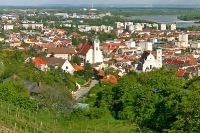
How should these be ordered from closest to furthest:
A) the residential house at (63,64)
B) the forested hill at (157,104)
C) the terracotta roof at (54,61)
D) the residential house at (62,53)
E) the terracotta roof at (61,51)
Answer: the forested hill at (157,104)
the residential house at (63,64)
the terracotta roof at (54,61)
the residential house at (62,53)
the terracotta roof at (61,51)

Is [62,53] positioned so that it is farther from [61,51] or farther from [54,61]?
[54,61]

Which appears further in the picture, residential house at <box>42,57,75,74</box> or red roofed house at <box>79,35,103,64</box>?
red roofed house at <box>79,35,103,64</box>

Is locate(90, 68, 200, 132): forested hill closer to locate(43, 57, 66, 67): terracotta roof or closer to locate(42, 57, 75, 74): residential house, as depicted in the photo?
locate(42, 57, 75, 74): residential house

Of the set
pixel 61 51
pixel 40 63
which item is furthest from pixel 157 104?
pixel 61 51

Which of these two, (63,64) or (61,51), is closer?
(63,64)

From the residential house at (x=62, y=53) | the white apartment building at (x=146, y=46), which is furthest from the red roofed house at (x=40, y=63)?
the white apartment building at (x=146, y=46)

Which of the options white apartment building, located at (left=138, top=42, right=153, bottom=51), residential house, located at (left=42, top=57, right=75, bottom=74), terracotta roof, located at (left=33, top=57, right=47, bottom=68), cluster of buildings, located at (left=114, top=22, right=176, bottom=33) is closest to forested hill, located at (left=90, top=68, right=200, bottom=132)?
terracotta roof, located at (left=33, top=57, right=47, bottom=68)

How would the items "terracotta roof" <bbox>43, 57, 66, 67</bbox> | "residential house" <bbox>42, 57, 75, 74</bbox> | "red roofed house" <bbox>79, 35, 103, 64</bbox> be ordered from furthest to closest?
"red roofed house" <bbox>79, 35, 103, 64</bbox> < "terracotta roof" <bbox>43, 57, 66, 67</bbox> < "residential house" <bbox>42, 57, 75, 74</bbox>

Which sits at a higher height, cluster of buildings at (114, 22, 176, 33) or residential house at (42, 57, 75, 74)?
residential house at (42, 57, 75, 74)

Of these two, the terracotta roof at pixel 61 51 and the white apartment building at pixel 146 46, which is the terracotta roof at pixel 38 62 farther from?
the white apartment building at pixel 146 46

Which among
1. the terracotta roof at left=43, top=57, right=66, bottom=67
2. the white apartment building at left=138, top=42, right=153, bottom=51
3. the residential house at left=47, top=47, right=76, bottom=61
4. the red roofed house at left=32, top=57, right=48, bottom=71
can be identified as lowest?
the white apartment building at left=138, top=42, right=153, bottom=51

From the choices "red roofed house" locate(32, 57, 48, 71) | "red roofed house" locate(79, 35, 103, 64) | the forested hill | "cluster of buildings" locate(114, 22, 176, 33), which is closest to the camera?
the forested hill
